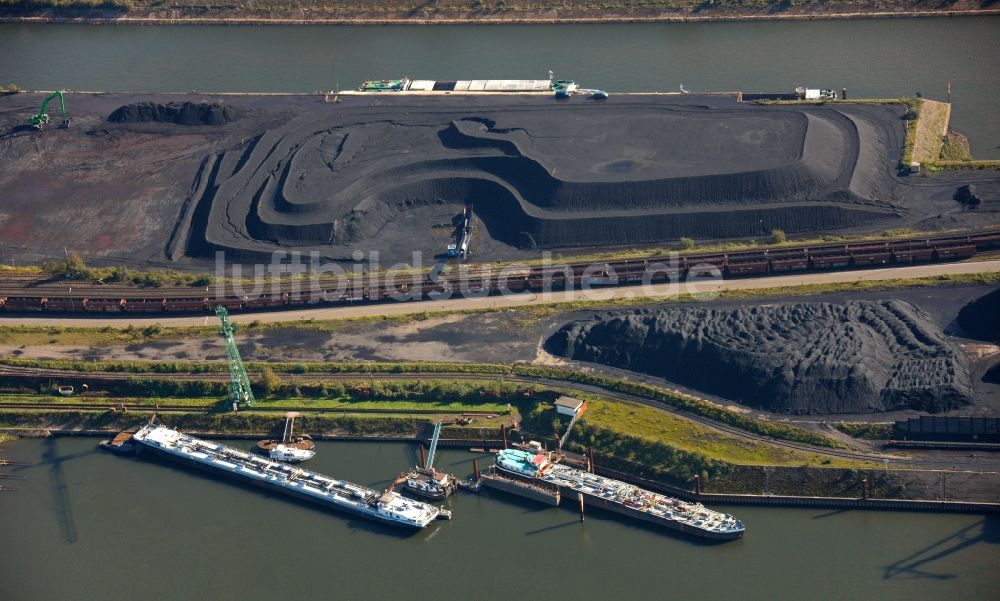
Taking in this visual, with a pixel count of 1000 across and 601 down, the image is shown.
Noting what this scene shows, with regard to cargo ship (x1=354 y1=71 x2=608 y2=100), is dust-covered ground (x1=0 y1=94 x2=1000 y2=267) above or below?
below

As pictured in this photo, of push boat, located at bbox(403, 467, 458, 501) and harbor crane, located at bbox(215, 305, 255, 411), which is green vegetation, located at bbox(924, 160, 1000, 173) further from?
harbor crane, located at bbox(215, 305, 255, 411)

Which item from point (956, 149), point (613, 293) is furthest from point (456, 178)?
point (956, 149)

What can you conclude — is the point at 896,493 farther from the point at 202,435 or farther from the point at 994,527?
the point at 202,435

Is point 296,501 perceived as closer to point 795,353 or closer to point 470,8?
point 795,353

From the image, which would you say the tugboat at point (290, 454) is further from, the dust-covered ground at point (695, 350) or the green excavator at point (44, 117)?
the green excavator at point (44, 117)

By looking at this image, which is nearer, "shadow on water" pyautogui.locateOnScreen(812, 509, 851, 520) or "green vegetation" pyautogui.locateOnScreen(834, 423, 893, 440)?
"shadow on water" pyautogui.locateOnScreen(812, 509, 851, 520)

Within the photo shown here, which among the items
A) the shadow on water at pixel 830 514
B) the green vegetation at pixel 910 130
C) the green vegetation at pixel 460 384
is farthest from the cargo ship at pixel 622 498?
the green vegetation at pixel 910 130

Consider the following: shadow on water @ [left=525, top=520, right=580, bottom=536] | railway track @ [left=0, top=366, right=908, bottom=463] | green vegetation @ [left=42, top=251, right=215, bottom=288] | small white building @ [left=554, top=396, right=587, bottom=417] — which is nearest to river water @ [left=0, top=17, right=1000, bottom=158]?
green vegetation @ [left=42, top=251, right=215, bottom=288]

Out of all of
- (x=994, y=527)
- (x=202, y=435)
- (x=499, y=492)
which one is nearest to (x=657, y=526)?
(x=499, y=492)
